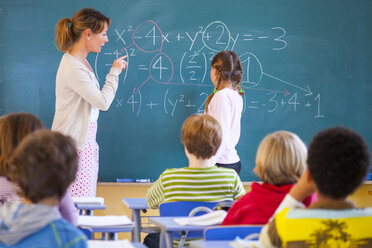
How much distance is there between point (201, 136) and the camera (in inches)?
126

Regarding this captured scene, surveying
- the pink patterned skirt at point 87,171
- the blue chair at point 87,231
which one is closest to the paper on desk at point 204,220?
the blue chair at point 87,231

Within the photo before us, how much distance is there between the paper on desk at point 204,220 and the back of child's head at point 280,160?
0.32m

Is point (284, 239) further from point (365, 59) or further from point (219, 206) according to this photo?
point (365, 59)

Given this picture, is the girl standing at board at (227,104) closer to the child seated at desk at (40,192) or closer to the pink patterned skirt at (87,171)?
the pink patterned skirt at (87,171)

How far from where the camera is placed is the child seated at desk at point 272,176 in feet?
7.70

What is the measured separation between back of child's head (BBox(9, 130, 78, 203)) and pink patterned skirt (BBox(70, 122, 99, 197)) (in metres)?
2.23

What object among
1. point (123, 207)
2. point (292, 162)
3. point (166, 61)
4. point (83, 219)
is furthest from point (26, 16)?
point (292, 162)

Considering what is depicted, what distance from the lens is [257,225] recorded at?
2219 mm

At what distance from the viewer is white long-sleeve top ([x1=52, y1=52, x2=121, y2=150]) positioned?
3795 millimetres

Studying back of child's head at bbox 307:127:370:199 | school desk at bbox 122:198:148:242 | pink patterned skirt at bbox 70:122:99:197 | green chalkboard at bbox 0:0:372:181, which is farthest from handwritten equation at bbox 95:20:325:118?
back of child's head at bbox 307:127:370:199

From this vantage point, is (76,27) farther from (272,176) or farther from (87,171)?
(272,176)

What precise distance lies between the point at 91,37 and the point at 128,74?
0.82 meters

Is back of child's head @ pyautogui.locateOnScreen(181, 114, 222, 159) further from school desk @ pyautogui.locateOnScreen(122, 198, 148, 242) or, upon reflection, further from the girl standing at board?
the girl standing at board

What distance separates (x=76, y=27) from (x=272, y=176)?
7.07ft
